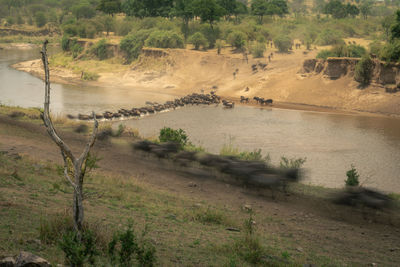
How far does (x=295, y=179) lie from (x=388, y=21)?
49302 millimetres

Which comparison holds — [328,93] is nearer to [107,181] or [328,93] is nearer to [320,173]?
[320,173]

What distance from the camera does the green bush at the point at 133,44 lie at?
56688 mm

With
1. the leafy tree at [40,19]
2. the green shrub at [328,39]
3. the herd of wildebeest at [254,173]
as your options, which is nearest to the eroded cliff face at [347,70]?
the green shrub at [328,39]

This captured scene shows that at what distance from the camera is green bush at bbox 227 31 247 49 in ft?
170

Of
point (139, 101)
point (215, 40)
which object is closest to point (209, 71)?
point (215, 40)

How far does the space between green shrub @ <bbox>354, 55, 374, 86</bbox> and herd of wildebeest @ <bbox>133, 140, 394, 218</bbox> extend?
2331 centimetres

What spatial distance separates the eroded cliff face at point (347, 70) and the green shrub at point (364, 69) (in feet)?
1.14

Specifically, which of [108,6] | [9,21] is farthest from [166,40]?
[9,21]

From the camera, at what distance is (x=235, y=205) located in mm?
13656

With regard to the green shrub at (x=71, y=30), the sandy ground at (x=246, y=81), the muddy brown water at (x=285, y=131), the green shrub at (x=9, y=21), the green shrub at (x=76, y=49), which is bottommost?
the muddy brown water at (x=285, y=131)

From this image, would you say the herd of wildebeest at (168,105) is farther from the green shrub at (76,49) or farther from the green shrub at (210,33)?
the green shrub at (76,49)

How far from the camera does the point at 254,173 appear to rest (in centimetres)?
1556

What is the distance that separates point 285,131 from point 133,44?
34673mm

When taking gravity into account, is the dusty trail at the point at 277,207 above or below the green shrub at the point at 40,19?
below
